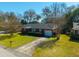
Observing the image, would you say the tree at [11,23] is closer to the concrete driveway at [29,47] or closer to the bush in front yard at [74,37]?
the concrete driveway at [29,47]

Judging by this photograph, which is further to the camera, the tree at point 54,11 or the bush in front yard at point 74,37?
the bush in front yard at point 74,37

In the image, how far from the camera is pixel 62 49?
1298cm

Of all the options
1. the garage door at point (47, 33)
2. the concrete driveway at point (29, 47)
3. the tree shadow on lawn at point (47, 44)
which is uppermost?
the garage door at point (47, 33)

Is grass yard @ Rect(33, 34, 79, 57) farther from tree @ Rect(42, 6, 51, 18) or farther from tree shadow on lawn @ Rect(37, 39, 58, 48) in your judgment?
tree @ Rect(42, 6, 51, 18)

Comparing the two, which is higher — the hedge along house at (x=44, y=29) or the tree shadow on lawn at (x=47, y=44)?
the hedge along house at (x=44, y=29)

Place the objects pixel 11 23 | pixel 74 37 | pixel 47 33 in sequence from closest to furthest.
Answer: pixel 74 37
pixel 47 33
pixel 11 23

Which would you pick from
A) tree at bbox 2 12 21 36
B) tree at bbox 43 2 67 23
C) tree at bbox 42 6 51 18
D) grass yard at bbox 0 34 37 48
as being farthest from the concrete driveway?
tree at bbox 42 6 51 18

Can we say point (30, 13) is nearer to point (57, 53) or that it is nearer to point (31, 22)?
point (31, 22)

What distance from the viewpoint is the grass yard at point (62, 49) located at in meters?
12.5

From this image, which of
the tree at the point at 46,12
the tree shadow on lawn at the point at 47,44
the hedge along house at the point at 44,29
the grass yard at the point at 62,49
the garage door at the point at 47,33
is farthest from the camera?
the garage door at the point at 47,33

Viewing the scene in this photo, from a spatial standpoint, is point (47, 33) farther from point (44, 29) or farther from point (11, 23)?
point (11, 23)

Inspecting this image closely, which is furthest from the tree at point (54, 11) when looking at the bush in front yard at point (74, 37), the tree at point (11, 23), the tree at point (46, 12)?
the tree at point (11, 23)

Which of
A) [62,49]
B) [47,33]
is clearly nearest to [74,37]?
[62,49]

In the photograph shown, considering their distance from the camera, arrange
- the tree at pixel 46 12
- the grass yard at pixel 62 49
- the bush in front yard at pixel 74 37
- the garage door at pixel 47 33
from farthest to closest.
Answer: the garage door at pixel 47 33
the bush in front yard at pixel 74 37
the tree at pixel 46 12
the grass yard at pixel 62 49
